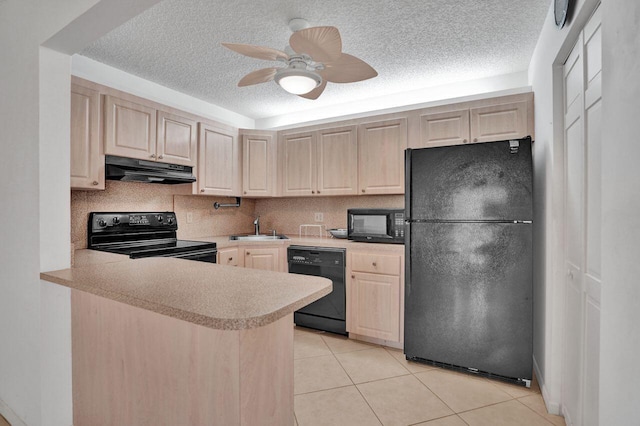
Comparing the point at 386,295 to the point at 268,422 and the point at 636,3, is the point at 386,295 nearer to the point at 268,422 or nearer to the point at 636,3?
the point at 268,422

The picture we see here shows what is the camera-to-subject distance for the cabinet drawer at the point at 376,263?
2729mm

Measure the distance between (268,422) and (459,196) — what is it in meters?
1.90

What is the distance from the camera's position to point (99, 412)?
141 cm

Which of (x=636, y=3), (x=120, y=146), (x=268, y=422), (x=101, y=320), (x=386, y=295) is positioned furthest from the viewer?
(x=386, y=295)

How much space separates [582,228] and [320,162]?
231 cm

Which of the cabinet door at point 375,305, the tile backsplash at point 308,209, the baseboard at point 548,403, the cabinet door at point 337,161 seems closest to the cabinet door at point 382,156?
the cabinet door at point 337,161

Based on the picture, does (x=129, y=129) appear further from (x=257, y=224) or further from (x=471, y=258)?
(x=471, y=258)

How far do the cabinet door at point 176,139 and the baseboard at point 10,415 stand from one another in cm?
186

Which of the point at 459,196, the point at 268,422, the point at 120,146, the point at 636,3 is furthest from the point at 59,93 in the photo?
the point at 459,196

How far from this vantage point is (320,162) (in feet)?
11.1

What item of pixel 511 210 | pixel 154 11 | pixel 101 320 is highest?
pixel 154 11

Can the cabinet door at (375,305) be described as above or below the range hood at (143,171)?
below

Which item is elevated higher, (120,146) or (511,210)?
(120,146)

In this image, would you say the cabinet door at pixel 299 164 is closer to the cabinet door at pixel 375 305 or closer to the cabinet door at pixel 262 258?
the cabinet door at pixel 262 258
